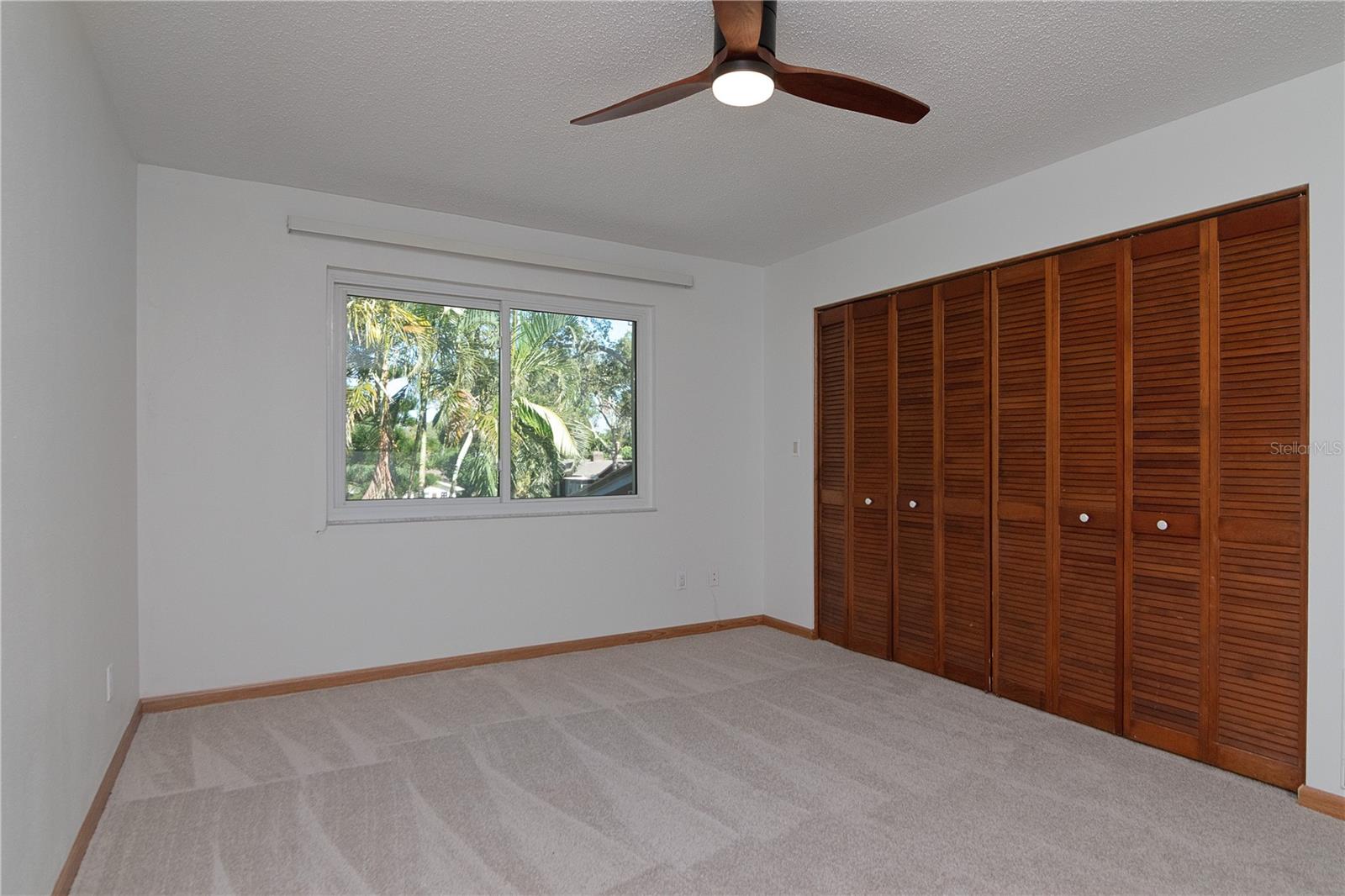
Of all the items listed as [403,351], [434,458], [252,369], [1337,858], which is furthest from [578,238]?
[1337,858]

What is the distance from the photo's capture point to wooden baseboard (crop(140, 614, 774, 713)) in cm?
335

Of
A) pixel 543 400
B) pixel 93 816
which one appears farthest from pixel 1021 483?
pixel 93 816

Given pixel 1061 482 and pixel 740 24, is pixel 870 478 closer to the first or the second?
pixel 1061 482

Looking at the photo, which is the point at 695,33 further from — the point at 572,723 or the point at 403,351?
the point at 572,723

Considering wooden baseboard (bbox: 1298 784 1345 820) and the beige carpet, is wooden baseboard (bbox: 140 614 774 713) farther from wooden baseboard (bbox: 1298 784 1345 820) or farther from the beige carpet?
wooden baseboard (bbox: 1298 784 1345 820)

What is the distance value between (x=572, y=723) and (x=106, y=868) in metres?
1.61

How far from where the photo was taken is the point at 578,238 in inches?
175

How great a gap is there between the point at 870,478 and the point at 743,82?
267cm

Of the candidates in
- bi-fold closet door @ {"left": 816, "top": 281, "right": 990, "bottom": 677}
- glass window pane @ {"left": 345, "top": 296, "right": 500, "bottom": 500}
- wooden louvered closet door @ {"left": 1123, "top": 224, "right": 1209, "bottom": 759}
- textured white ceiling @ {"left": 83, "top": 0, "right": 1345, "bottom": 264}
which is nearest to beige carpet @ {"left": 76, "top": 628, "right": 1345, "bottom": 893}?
wooden louvered closet door @ {"left": 1123, "top": 224, "right": 1209, "bottom": 759}

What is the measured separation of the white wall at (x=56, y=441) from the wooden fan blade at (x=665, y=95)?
142cm

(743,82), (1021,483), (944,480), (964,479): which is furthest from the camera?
(944,480)

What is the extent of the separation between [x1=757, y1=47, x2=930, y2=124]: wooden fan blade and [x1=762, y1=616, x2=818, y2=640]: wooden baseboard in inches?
128

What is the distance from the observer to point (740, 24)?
6.19ft

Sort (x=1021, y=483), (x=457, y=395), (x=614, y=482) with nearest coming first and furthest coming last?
1. (x=1021, y=483)
2. (x=457, y=395)
3. (x=614, y=482)
